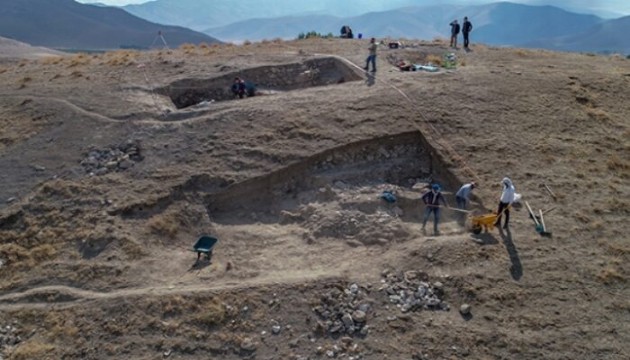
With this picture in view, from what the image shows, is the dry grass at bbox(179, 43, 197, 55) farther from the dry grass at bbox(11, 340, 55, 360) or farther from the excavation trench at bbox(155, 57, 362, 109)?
the dry grass at bbox(11, 340, 55, 360)

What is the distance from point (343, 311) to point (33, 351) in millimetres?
6573

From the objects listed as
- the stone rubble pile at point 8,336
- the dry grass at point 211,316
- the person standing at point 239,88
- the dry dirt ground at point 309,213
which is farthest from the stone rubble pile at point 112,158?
the dry grass at point 211,316

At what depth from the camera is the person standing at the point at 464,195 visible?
14.9 meters

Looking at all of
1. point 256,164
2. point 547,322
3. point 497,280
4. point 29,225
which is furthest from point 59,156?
point 547,322

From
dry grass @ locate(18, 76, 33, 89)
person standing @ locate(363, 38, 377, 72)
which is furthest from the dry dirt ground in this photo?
person standing @ locate(363, 38, 377, 72)

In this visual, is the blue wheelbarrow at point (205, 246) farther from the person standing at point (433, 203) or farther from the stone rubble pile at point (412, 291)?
the person standing at point (433, 203)

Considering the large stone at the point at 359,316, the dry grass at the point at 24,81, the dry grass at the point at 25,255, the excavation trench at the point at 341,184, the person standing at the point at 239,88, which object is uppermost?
the dry grass at the point at 24,81

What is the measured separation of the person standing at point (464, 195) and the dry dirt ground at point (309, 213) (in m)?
0.32

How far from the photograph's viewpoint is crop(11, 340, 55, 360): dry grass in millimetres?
11422

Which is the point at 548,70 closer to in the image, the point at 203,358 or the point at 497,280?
the point at 497,280

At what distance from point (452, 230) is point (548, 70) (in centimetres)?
1175

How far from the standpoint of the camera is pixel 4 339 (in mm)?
11914

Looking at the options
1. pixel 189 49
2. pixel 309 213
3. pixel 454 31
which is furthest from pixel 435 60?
pixel 309 213

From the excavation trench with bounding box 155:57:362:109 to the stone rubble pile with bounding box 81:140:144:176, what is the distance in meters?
4.14
